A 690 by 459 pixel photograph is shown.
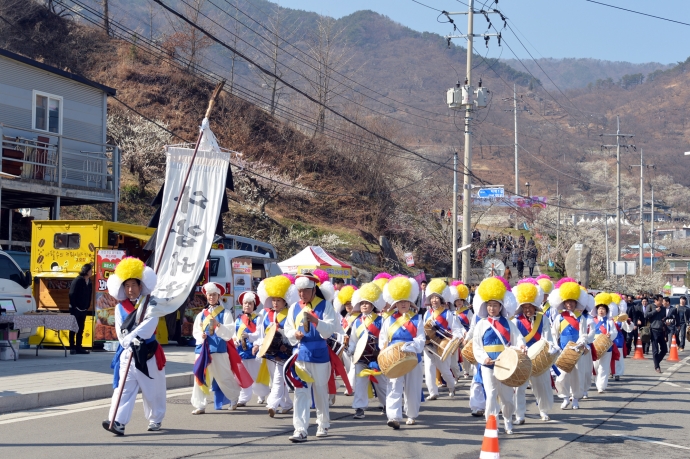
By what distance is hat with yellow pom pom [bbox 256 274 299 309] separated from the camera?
32.3ft

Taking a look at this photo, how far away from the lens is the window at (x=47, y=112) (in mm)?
24047

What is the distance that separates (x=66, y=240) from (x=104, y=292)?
1.80m

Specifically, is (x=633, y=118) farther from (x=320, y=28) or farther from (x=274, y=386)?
(x=274, y=386)

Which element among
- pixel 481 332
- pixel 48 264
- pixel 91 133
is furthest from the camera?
pixel 91 133

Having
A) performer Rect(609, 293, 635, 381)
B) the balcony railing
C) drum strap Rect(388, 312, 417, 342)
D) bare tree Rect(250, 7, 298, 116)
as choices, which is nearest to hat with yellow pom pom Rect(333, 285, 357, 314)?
drum strap Rect(388, 312, 417, 342)

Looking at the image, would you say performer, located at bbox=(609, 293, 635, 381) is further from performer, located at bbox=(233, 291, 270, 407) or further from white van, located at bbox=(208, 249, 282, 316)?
white van, located at bbox=(208, 249, 282, 316)

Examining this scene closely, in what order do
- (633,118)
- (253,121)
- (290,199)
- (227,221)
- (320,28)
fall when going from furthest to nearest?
(633,118) → (320,28) → (253,121) → (290,199) → (227,221)

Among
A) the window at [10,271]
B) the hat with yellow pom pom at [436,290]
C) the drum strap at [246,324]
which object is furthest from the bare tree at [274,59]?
the drum strap at [246,324]

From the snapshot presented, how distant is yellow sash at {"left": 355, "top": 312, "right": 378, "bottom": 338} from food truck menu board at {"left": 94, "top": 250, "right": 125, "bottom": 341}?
7.52m

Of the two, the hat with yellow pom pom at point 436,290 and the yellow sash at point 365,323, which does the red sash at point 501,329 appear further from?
the hat with yellow pom pom at point 436,290

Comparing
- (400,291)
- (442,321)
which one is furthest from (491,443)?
(442,321)

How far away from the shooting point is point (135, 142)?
129ft

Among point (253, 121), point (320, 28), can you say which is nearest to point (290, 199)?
point (253, 121)

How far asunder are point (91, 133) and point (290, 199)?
21.2 metres
